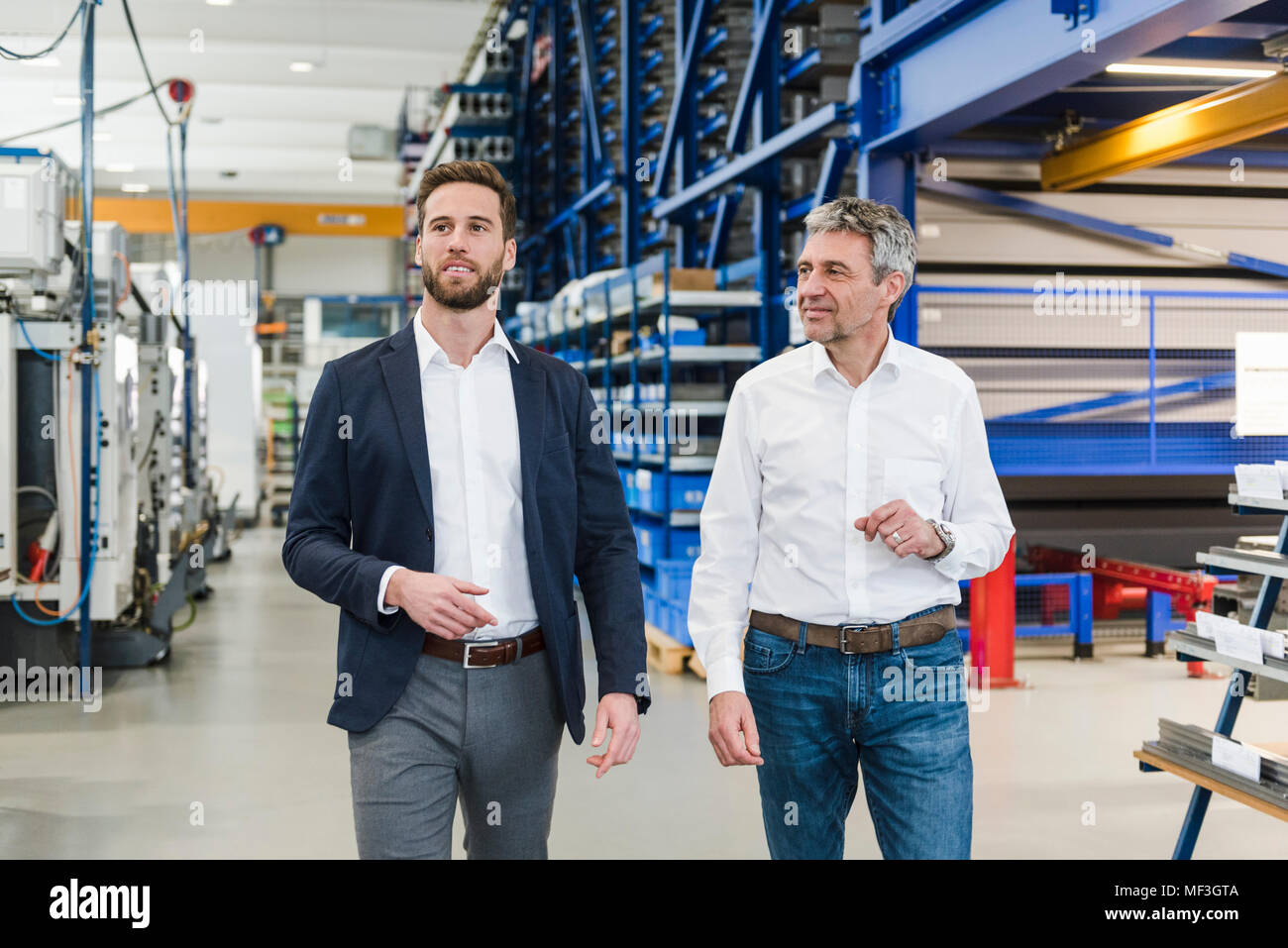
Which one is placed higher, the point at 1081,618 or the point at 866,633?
the point at 866,633

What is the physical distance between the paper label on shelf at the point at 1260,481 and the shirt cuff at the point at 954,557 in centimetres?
147

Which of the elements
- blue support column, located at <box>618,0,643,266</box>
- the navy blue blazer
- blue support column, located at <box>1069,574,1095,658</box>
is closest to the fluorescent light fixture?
blue support column, located at <box>1069,574,1095,658</box>

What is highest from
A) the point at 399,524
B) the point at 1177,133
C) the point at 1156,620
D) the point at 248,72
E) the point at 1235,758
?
the point at 248,72

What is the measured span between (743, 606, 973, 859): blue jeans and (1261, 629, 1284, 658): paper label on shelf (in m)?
1.27

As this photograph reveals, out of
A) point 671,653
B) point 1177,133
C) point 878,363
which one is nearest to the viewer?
point 878,363

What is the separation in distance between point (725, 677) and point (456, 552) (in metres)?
0.54

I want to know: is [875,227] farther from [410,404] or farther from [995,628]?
[995,628]

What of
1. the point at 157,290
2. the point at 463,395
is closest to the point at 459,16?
the point at 157,290

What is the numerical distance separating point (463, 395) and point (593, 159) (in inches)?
378

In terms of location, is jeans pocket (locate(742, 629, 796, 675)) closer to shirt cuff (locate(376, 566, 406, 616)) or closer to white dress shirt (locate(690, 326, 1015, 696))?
white dress shirt (locate(690, 326, 1015, 696))

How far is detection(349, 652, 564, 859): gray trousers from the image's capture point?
200 centimetres

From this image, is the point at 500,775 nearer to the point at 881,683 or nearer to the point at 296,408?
the point at 881,683

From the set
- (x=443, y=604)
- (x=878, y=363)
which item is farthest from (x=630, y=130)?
(x=443, y=604)

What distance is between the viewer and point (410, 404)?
2.05m
